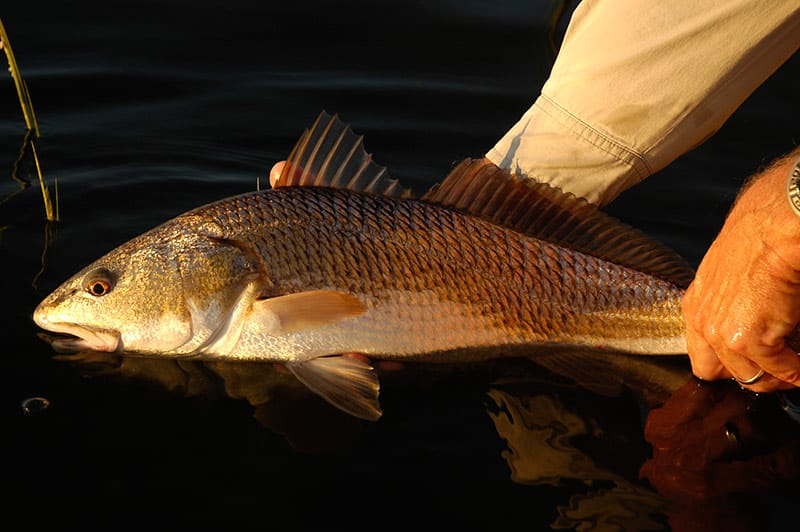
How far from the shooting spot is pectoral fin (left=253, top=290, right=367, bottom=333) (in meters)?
3.29

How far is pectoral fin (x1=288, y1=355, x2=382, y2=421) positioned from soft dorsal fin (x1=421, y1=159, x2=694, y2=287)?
0.67 metres

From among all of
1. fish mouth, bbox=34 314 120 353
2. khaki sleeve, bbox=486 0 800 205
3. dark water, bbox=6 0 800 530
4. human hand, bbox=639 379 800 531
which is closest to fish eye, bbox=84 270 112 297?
fish mouth, bbox=34 314 120 353

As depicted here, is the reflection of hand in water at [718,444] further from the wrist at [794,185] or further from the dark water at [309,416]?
the wrist at [794,185]

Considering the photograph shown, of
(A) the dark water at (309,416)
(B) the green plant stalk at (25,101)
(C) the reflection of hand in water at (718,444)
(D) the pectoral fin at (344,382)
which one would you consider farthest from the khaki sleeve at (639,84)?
(B) the green plant stalk at (25,101)

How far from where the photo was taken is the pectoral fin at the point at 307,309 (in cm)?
329

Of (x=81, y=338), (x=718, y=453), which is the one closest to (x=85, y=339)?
(x=81, y=338)

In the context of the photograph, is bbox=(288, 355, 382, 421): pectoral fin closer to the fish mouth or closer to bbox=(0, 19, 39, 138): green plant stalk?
the fish mouth

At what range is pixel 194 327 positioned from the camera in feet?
11.1

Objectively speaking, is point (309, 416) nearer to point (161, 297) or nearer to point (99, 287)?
point (161, 297)

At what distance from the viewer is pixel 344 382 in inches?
129

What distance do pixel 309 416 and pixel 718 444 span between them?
1.31 m

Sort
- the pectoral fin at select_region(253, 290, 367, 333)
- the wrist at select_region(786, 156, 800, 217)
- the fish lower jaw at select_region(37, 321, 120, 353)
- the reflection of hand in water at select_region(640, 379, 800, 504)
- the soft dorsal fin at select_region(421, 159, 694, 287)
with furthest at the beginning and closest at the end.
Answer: the soft dorsal fin at select_region(421, 159, 694, 287) → the fish lower jaw at select_region(37, 321, 120, 353) → the pectoral fin at select_region(253, 290, 367, 333) → the reflection of hand in water at select_region(640, 379, 800, 504) → the wrist at select_region(786, 156, 800, 217)

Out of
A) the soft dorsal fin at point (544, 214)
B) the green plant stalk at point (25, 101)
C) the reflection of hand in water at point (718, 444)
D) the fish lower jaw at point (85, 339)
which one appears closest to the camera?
the reflection of hand in water at point (718, 444)

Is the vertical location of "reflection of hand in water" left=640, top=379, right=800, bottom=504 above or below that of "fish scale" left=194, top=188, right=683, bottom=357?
below
